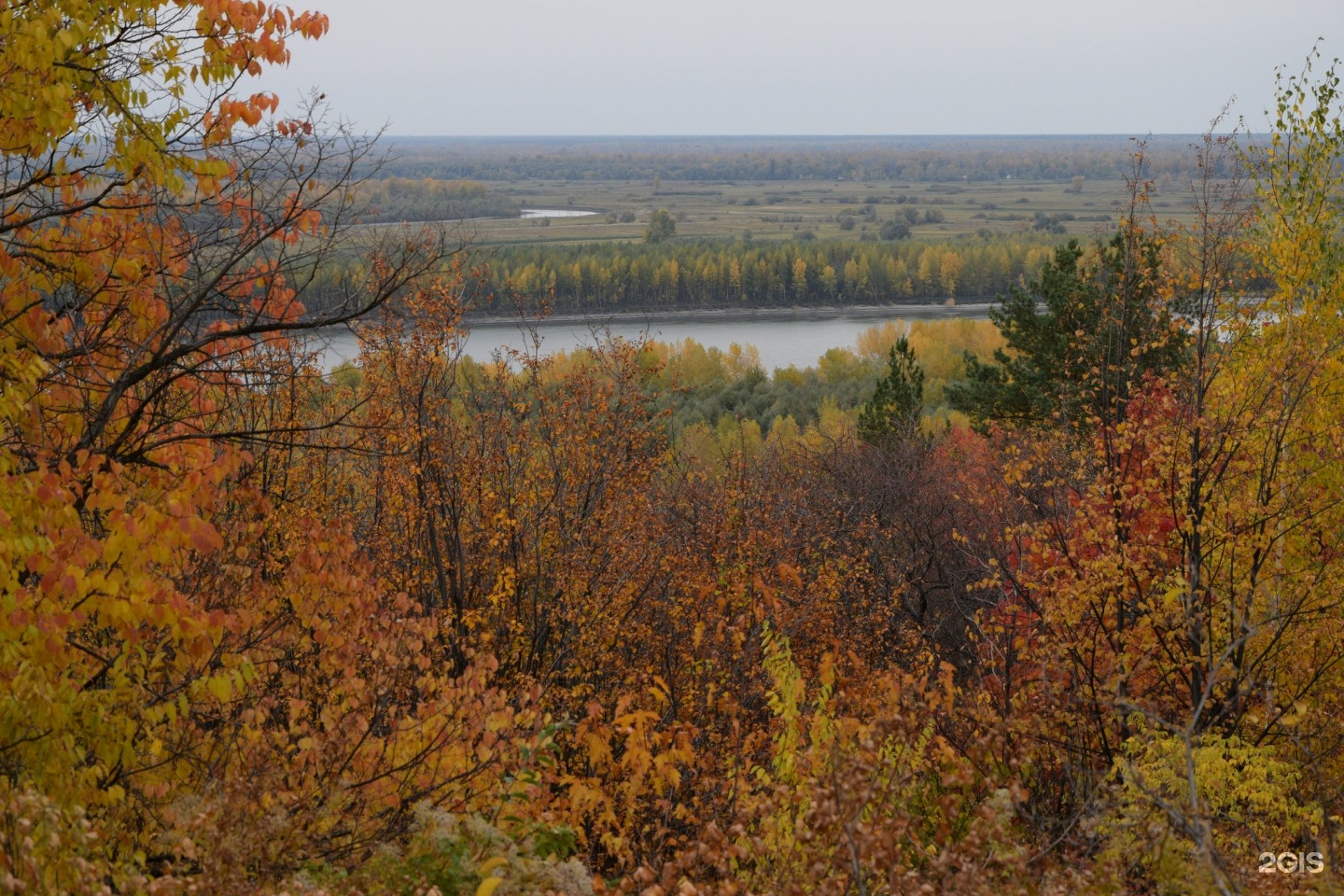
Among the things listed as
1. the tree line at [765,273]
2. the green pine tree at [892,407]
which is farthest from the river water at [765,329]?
the green pine tree at [892,407]

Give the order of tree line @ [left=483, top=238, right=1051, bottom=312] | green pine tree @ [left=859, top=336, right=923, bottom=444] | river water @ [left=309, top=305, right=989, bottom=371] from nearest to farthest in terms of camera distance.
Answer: green pine tree @ [left=859, top=336, right=923, bottom=444] → river water @ [left=309, top=305, right=989, bottom=371] → tree line @ [left=483, top=238, right=1051, bottom=312]

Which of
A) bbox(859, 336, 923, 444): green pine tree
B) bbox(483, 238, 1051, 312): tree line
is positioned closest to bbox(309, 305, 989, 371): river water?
bbox(483, 238, 1051, 312): tree line

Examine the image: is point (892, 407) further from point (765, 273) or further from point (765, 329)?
point (765, 273)

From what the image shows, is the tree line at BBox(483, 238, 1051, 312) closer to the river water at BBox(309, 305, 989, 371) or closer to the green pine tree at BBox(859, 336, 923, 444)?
the river water at BBox(309, 305, 989, 371)

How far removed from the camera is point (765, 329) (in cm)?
11081

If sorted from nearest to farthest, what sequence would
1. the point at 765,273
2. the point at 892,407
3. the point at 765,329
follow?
the point at 892,407 < the point at 765,329 < the point at 765,273

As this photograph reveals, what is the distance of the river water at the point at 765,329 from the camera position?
3462 inches

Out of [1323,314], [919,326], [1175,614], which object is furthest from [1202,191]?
[919,326]

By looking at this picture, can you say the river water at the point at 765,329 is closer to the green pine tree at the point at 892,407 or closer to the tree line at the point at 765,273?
the tree line at the point at 765,273

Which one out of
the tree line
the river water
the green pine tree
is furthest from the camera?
the tree line

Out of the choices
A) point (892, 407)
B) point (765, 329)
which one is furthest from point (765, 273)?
point (892, 407)

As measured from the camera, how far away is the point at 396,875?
17.9 feet

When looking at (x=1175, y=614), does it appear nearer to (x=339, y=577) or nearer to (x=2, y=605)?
(x=339, y=577)

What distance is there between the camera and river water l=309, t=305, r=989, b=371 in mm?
87938
